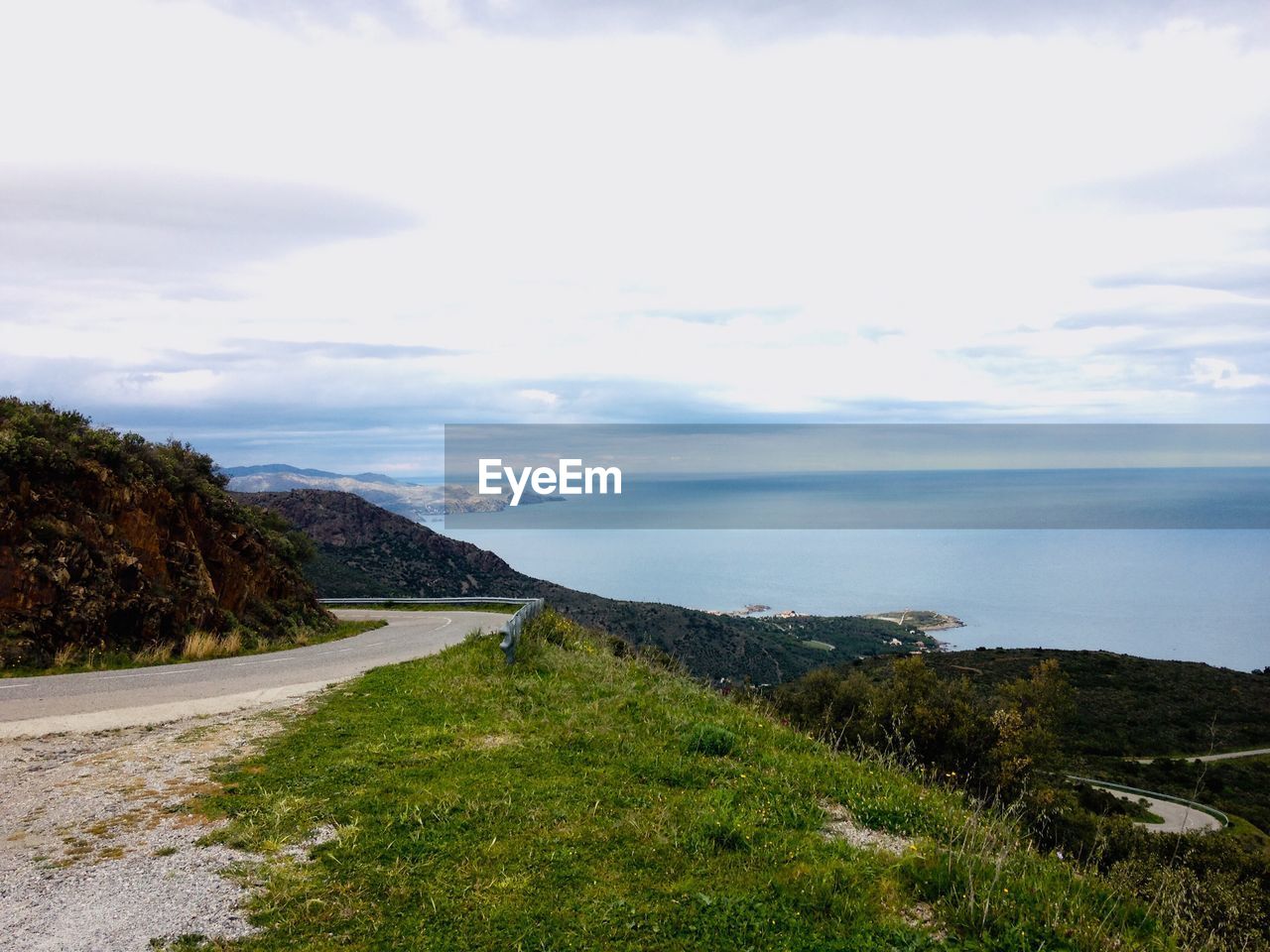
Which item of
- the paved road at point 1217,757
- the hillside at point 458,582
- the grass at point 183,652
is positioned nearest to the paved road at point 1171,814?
the paved road at point 1217,757

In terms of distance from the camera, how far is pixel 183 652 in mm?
18047

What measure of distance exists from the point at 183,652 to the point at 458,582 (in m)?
43.3

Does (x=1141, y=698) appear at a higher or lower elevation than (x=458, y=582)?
lower

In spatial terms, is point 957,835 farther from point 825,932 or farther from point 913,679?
point 913,679

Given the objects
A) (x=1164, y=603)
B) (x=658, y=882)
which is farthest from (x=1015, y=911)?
(x=1164, y=603)

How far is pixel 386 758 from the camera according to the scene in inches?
334

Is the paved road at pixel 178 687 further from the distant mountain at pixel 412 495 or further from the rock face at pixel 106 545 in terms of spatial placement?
the distant mountain at pixel 412 495

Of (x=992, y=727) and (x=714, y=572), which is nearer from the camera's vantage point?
(x=992, y=727)

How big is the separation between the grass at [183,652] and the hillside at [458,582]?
1042 inches

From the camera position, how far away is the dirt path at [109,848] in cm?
497

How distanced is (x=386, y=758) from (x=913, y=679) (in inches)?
1081

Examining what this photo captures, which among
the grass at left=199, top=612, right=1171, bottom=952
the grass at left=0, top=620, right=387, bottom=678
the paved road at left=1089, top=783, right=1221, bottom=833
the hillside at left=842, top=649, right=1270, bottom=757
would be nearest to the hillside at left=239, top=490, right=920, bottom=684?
the hillside at left=842, top=649, right=1270, bottom=757

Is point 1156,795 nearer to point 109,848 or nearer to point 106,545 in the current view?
point 106,545

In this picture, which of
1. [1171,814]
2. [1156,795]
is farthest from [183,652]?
[1156,795]
